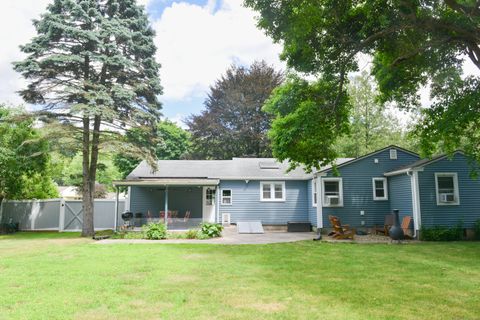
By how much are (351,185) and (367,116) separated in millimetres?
19293

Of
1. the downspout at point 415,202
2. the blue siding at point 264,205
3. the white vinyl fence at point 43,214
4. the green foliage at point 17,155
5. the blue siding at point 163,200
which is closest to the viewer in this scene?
the downspout at point 415,202

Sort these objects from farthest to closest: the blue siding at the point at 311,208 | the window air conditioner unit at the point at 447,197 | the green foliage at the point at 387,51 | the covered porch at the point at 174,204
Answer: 1. the covered porch at the point at 174,204
2. the blue siding at the point at 311,208
3. the window air conditioner unit at the point at 447,197
4. the green foliage at the point at 387,51

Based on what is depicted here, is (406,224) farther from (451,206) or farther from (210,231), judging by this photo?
(210,231)

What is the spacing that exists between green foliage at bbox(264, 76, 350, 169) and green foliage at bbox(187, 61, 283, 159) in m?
16.9

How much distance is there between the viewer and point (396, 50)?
10953 millimetres

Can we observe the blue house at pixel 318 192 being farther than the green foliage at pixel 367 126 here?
No

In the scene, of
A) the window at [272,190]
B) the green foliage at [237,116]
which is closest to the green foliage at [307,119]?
the window at [272,190]

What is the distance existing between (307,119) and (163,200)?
464 inches

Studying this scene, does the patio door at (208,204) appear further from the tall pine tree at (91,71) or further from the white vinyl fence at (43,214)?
the white vinyl fence at (43,214)

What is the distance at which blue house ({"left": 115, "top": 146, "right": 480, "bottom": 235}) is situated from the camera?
14.5m

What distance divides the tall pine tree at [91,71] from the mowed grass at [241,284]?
22.9 ft

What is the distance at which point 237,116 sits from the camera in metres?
31.1

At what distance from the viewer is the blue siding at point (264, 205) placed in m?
19.3

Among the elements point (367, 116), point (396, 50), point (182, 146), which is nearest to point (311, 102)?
point (396, 50)
